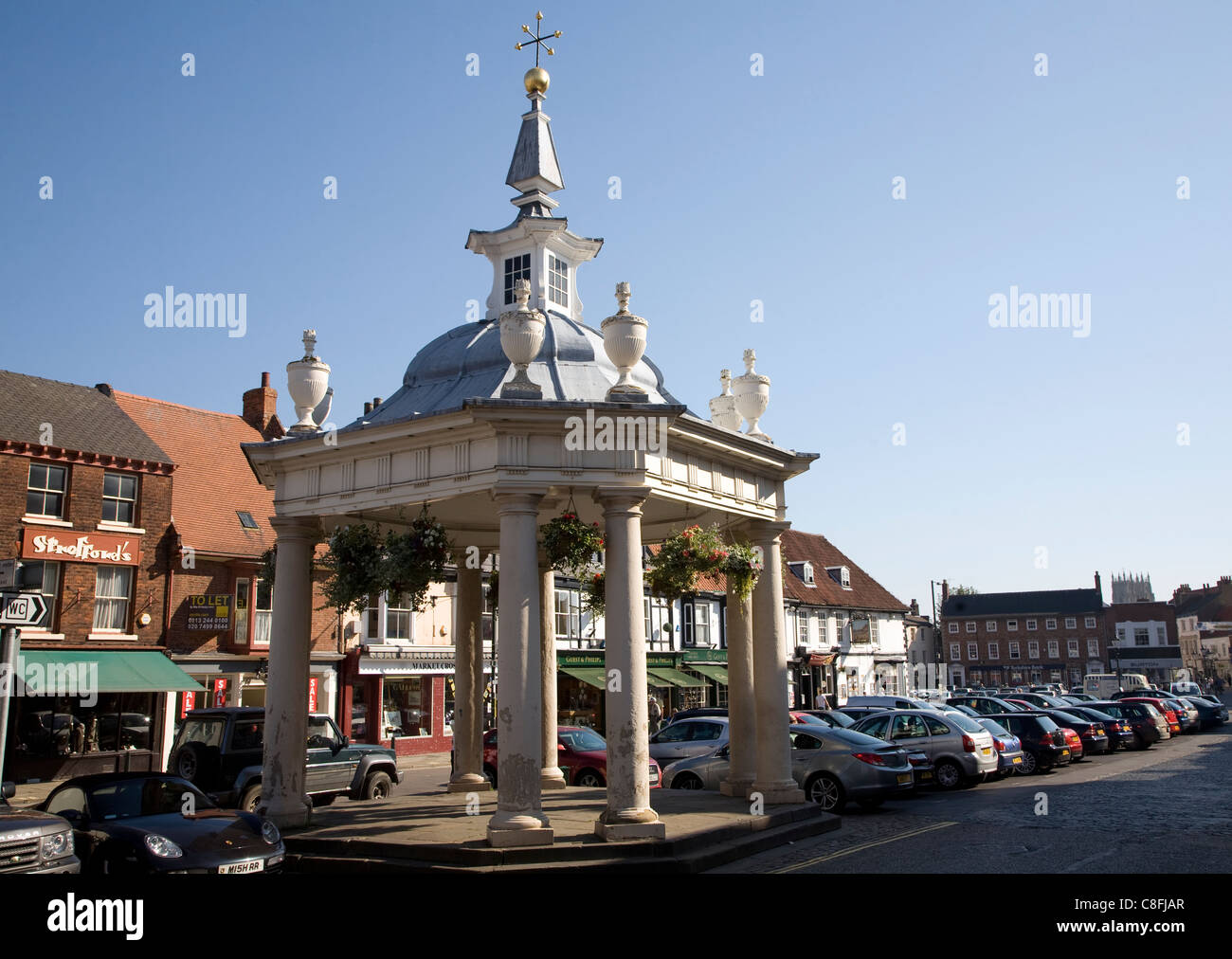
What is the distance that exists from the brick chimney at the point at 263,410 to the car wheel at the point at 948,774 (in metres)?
30.3

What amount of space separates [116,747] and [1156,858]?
28.5m

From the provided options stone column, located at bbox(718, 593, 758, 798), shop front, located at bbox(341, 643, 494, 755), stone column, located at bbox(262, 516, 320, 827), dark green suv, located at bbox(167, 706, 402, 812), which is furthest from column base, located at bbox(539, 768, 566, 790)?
shop front, located at bbox(341, 643, 494, 755)

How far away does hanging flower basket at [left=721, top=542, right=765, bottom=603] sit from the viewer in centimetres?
1379

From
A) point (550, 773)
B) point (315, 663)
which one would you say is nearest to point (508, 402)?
point (550, 773)

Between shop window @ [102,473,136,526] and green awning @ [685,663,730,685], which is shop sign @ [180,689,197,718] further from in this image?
Answer: green awning @ [685,663,730,685]

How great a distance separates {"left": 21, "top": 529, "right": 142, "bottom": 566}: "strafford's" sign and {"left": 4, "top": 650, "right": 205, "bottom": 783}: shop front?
9.27ft

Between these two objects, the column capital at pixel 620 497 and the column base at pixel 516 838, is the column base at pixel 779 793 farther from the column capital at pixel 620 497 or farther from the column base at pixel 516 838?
the column capital at pixel 620 497

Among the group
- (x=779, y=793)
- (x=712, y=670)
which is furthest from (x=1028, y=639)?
(x=779, y=793)

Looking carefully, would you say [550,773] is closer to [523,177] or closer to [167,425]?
[523,177]

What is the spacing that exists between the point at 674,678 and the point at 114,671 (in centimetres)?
2467

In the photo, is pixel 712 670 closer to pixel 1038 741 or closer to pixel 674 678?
pixel 674 678

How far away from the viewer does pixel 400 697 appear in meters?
38.9

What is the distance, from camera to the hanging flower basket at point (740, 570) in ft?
45.2
